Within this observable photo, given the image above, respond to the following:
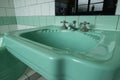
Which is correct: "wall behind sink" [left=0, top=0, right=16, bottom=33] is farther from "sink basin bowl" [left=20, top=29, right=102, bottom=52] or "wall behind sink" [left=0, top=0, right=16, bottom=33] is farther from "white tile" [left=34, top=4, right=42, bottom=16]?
"sink basin bowl" [left=20, top=29, right=102, bottom=52]

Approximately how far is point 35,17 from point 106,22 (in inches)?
34.2

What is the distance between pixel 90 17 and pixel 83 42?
23 centimetres

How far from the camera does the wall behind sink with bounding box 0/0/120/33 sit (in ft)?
2.13

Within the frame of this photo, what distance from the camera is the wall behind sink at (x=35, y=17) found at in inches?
25.6

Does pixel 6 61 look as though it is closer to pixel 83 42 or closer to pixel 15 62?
pixel 15 62

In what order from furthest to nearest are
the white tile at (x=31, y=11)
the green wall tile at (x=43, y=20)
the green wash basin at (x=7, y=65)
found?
the white tile at (x=31, y=11) → the green wall tile at (x=43, y=20) → the green wash basin at (x=7, y=65)

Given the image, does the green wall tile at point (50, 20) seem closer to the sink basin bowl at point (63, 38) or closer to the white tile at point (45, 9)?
the white tile at point (45, 9)

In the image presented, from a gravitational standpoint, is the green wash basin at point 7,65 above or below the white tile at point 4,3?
below

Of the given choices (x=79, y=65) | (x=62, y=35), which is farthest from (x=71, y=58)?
(x=62, y=35)

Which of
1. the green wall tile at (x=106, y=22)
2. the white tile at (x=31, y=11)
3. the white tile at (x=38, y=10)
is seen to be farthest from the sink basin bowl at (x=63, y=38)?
the white tile at (x=31, y=11)

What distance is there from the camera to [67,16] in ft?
2.82

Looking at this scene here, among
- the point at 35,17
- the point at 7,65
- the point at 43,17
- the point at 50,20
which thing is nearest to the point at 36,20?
the point at 35,17

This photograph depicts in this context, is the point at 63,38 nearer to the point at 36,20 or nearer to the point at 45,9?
the point at 45,9

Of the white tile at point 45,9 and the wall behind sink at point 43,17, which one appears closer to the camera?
the wall behind sink at point 43,17
